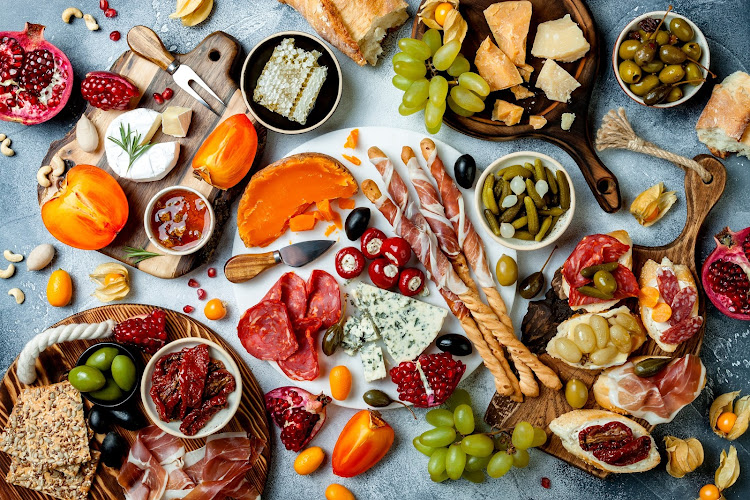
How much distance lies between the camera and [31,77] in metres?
2.23

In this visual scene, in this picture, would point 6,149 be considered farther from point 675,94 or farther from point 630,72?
point 675,94

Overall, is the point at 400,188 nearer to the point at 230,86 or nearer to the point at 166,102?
the point at 230,86

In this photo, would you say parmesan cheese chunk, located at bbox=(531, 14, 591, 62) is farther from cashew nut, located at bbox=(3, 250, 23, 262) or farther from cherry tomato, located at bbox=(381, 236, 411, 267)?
cashew nut, located at bbox=(3, 250, 23, 262)

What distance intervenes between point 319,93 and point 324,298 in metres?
0.75

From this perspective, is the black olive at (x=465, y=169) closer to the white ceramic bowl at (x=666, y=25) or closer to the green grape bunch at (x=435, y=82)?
the green grape bunch at (x=435, y=82)

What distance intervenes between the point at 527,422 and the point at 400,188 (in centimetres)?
94

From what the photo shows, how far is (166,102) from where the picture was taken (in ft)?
7.41

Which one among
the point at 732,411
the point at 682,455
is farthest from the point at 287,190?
the point at 732,411

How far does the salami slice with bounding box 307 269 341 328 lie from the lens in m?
2.21

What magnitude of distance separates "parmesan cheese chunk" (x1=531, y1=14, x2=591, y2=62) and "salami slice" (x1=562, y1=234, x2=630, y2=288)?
639mm

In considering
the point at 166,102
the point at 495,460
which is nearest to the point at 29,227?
the point at 166,102

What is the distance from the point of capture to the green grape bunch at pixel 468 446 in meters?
2.05

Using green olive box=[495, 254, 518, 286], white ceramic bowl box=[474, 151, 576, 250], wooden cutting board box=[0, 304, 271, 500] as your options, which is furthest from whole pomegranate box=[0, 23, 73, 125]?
green olive box=[495, 254, 518, 286]

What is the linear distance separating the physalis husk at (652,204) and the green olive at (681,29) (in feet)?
1.65
